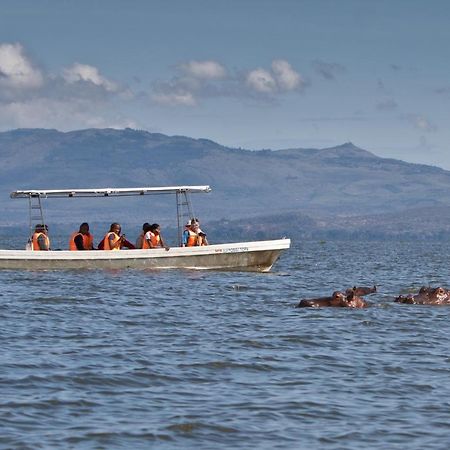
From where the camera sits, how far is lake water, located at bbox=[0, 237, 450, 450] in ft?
51.6

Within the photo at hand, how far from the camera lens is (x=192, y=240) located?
143 feet

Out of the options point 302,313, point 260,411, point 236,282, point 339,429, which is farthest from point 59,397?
point 236,282

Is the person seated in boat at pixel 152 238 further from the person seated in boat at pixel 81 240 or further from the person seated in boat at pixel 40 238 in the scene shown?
the person seated in boat at pixel 40 238

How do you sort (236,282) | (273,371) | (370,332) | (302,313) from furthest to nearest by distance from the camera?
(236,282), (302,313), (370,332), (273,371)

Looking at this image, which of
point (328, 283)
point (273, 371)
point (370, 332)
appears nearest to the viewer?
point (273, 371)

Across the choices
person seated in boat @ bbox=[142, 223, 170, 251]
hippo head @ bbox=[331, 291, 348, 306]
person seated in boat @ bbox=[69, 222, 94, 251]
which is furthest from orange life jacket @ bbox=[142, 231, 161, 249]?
hippo head @ bbox=[331, 291, 348, 306]

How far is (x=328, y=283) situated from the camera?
45.8 meters

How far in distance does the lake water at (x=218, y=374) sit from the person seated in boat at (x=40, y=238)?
8.77m

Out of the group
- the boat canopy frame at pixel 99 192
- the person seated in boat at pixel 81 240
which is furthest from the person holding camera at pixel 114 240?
the boat canopy frame at pixel 99 192

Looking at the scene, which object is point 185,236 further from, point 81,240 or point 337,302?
point 337,302

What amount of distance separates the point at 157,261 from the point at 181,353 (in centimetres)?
2062

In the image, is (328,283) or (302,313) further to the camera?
(328,283)

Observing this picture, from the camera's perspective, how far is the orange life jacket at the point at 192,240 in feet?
143

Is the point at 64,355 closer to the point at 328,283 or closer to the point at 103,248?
the point at 103,248
